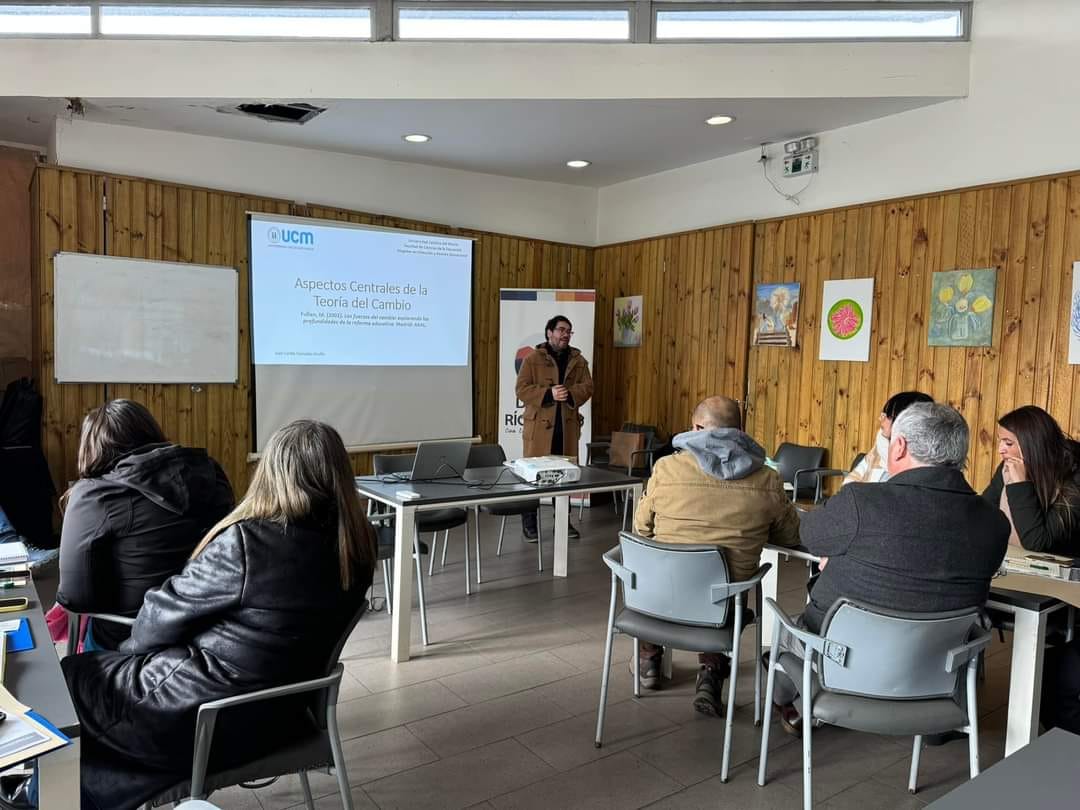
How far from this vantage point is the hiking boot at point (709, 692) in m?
3.02

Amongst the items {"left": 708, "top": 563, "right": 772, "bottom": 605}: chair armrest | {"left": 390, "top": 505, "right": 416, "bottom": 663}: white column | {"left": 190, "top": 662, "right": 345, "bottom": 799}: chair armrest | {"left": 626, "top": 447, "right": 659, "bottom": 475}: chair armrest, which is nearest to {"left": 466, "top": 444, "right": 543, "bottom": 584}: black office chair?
{"left": 390, "top": 505, "right": 416, "bottom": 663}: white column

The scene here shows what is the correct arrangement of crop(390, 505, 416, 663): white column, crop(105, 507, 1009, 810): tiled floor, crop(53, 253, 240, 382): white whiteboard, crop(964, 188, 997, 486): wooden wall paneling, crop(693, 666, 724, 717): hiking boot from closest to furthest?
crop(105, 507, 1009, 810): tiled floor < crop(693, 666, 724, 717): hiking boot < crop(390, 505, 416, 663): white column < crop(964, 188, 997, 486): wooden wall paneling < crop(53, 253, 240, 382): white whiteboard

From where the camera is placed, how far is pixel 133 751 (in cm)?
166

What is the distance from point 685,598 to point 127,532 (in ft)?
5.77

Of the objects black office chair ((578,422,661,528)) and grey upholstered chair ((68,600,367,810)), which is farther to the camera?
black office chair ((578,422,661,528))

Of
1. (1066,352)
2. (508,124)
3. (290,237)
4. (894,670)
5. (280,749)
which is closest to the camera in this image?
(280,749)

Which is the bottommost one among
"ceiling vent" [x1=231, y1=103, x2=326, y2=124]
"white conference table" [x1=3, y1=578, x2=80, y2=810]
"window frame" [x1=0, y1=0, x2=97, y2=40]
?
"white conference table" [x1=3, y1=578, x2=80, y2=810]

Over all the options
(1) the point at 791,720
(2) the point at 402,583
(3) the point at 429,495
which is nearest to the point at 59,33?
(3) the point at 429,495

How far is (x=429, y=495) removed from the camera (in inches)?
142

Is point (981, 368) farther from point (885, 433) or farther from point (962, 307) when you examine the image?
point (885, 433)

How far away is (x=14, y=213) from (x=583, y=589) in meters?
5.03

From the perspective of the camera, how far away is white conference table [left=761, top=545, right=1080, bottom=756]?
228 centimetres

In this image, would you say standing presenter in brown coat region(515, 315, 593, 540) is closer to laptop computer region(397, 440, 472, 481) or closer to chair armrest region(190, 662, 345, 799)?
laptop computer region(397, 440, 472, 481)

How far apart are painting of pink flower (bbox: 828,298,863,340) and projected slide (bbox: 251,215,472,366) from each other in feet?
9.97
